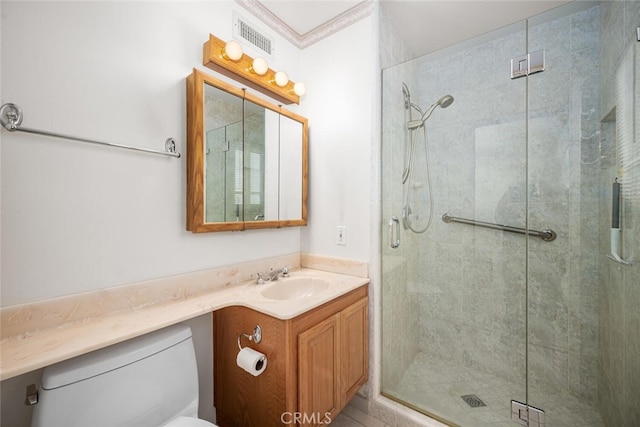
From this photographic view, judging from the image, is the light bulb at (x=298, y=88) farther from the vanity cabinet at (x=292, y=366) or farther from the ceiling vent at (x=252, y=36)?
the vanity cabinet at (x=292, y=366)

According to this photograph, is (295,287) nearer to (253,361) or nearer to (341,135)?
(253,361)

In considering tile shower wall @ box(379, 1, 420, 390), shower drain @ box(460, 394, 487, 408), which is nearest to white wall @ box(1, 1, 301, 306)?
tile shower wall @ box(379, 1, 420, 390)

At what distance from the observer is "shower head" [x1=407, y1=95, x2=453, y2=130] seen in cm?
174

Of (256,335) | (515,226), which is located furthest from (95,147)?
(515,226)

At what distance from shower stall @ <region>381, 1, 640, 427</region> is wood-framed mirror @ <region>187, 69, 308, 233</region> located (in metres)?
0.62

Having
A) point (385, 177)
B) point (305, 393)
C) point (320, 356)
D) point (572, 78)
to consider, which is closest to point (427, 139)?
point (385, 177)

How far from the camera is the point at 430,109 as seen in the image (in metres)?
1.78

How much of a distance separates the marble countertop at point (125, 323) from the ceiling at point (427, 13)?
1.72 m

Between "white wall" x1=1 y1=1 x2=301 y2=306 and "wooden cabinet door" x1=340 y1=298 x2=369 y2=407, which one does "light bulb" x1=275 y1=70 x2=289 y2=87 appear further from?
"wooden cabinet door" x1=340 y1=298 x2=369 y2=407

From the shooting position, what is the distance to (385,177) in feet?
5.62

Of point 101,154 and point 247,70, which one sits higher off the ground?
point 247,70

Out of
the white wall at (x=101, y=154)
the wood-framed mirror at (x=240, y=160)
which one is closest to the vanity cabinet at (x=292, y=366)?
the white wall at (x=101, y=154)

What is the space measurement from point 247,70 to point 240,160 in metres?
0.52

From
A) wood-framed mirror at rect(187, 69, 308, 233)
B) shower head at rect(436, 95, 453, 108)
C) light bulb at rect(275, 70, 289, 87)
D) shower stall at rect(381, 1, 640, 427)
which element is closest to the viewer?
wood-framed mirror at rect(187, 69, 308, 233)
